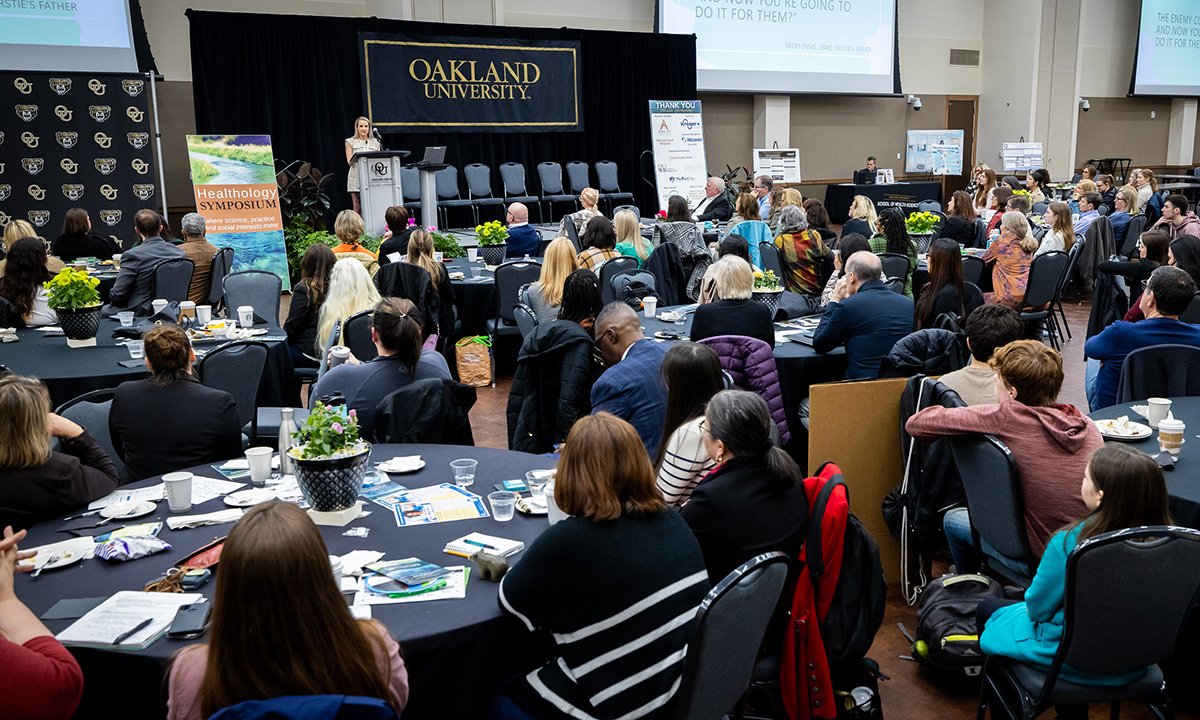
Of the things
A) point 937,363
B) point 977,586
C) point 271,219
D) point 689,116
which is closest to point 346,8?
point 271,219

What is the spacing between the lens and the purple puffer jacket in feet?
14.7

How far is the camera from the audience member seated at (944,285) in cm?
561

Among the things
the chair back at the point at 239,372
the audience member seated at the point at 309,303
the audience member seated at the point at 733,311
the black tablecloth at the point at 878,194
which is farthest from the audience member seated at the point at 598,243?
the black tablecloth at the point at 878,194

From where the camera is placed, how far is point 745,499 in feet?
8.41

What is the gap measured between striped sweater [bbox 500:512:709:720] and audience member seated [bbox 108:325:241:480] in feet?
5.93

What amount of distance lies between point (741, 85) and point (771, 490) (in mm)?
15094

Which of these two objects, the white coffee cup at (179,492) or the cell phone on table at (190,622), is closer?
the cell phone on table at (190,622)

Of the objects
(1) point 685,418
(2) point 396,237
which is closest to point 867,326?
(1) point 685,418

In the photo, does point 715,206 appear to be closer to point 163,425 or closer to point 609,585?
point 163,425

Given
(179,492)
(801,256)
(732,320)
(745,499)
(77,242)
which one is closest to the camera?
(745,499)

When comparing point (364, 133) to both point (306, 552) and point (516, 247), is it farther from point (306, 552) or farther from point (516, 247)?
point (306, 552)

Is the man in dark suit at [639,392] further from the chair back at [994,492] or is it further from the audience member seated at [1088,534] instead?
the audience member seated at [1088,534]

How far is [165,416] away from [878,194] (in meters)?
15.6

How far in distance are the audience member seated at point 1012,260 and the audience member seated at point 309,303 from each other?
5313mm
